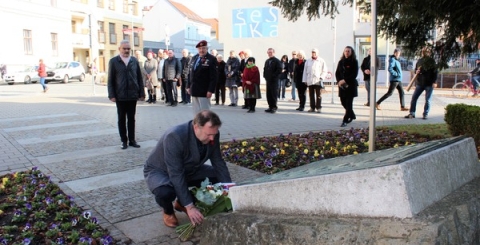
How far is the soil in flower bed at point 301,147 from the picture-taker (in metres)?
6.52

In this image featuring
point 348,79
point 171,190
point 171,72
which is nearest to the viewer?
point 171,190

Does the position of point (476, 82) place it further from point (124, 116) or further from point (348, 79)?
point (124, 116)

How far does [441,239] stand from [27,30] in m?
44.3

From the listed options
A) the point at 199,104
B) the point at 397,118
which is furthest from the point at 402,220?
the point at 397,118

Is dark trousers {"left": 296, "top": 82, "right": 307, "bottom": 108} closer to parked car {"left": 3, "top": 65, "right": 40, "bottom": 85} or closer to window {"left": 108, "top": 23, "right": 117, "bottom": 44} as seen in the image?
parked car {"left": 3, "top": 65, "right": 40, "bottom": 85}

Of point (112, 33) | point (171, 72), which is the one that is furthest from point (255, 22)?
point (112, 33)

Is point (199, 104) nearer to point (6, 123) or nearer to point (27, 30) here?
point (6, 123)

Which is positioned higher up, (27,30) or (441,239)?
(27,30)

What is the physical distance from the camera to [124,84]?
762 centimetres

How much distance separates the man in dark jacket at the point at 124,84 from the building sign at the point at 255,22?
24.1 metres

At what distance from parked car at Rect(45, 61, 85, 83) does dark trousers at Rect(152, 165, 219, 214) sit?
33.9 meters

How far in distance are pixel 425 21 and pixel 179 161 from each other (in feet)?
15.2

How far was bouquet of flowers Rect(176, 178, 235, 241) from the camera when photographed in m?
3.75

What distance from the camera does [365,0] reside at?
7445 mm
